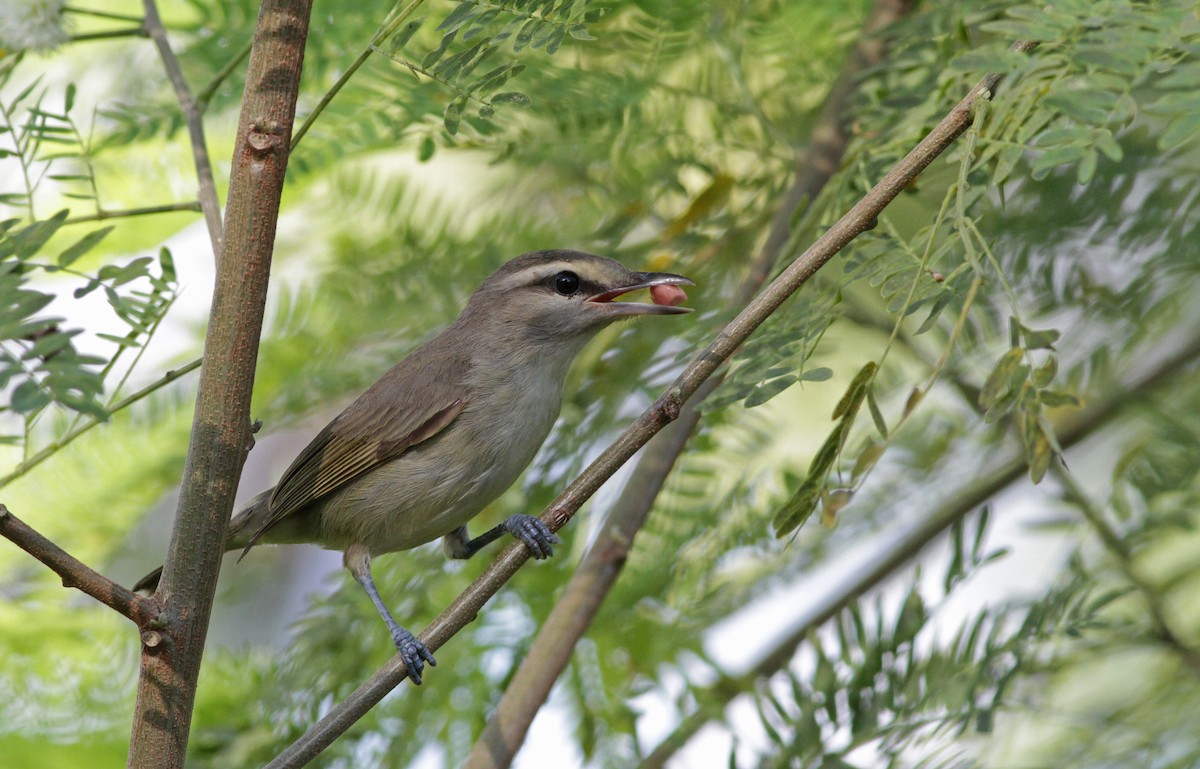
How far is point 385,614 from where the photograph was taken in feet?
7.26

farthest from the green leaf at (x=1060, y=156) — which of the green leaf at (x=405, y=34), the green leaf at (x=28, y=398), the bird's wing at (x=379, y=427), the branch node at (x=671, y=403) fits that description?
the bird's wing at (x=379, y=427)

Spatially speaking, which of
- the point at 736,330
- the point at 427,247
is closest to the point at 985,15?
the point at 736,330

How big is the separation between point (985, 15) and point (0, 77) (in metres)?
1.45

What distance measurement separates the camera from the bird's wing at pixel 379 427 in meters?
2.54

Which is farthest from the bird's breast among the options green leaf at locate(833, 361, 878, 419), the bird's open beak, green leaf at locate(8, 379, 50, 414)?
green leaf at locate(8, 379, 50, 414)

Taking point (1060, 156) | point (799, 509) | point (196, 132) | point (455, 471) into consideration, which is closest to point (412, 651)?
point (455, 471)

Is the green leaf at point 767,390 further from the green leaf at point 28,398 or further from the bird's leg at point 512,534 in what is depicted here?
the green leaf at point 28,398

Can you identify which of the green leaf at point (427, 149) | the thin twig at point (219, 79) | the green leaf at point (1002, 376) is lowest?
the green leaf at point (1002, 376)

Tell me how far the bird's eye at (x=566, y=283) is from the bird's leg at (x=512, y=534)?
52 centimetres

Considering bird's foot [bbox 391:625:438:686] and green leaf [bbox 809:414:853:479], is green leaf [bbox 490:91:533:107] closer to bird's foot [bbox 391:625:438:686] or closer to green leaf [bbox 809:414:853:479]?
green leaf [bbox 809:414:853:479]

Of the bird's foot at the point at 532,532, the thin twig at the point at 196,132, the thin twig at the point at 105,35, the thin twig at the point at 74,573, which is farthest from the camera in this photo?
the bird's foot at the point at 532,532

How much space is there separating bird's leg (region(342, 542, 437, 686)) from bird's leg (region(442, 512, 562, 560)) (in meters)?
0.21

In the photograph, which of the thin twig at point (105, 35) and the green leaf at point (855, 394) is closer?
the green leaf at point (855, 394)

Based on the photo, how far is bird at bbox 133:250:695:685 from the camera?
2408 millimetres
